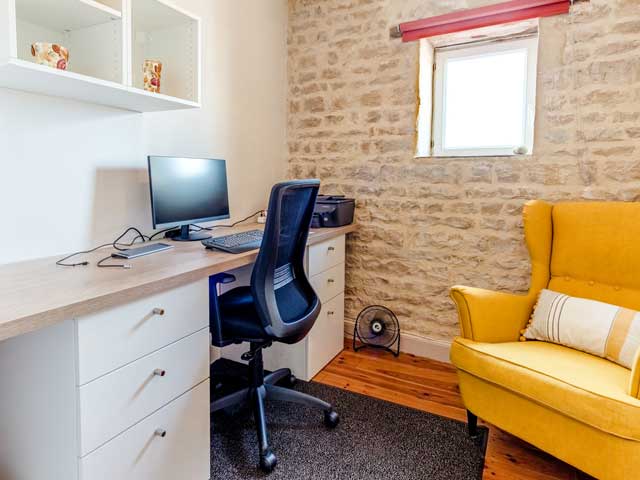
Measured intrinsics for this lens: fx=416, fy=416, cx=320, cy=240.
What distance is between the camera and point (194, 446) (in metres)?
1.50

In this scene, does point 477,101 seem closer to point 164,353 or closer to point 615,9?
point 615,9

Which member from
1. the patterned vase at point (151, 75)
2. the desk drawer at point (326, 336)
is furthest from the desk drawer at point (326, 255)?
the patterned vase at point (151, 75)

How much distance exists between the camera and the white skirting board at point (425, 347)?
105 inches

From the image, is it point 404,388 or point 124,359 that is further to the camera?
point 404,388

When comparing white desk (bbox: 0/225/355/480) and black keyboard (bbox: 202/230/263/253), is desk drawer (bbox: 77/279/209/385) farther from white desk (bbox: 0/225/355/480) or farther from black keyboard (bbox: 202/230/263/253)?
black keyboard (bbox: 202/230/263/253)

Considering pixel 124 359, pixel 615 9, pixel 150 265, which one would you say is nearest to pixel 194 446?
pixel 124 359

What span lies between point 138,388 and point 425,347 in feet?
6.32

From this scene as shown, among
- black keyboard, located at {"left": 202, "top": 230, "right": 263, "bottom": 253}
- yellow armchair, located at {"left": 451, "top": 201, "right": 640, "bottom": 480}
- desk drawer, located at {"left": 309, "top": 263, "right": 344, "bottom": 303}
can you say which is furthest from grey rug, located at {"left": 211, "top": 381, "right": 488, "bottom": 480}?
black keyboard, located at {"left": 202, "top": 230, "right": 263, "bottom": 253}

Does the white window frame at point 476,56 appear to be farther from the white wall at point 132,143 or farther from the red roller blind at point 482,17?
the white wall at point 132,143

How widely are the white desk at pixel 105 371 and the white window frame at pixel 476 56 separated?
5.92 feet

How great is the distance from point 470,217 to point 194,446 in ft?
6.25

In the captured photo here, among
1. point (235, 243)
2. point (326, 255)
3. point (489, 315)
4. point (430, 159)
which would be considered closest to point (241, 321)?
point (235, 243)

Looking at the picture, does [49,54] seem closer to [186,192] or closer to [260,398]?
[186,192]

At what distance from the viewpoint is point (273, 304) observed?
165cm
